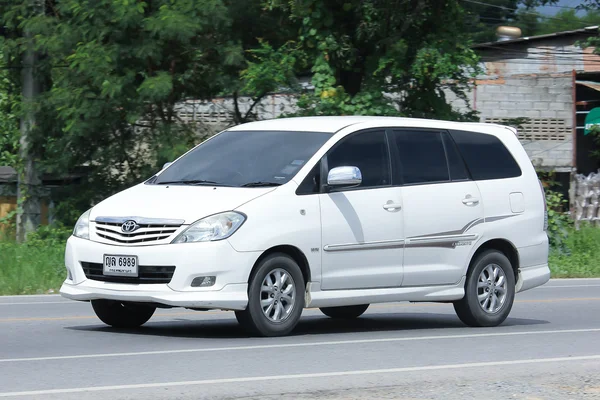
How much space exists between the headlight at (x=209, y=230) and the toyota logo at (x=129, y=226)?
37 centimetres

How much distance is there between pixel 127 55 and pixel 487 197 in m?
11.0

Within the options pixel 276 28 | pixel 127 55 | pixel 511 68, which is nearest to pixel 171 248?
pixel 127 55

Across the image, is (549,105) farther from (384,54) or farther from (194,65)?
(194,65)

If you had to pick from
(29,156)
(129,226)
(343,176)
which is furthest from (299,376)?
Result: (29,156)

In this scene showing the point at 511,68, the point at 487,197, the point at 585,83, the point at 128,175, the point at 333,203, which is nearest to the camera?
the point at 333,203

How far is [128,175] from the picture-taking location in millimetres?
22703

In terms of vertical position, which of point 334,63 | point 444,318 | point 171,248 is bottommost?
point 444,318

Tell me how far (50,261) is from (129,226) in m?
7.58

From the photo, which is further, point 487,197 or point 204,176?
point 487,197

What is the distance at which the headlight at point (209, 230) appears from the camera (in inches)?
370

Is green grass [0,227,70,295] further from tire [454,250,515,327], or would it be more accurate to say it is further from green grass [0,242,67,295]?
tire [454,250,515,327]

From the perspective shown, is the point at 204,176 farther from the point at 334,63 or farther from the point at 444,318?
the point at 334,63

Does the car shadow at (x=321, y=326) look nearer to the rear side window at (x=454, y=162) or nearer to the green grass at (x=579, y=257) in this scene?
the rear side window at (x=454, y=162)

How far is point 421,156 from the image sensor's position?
37.1 ft
